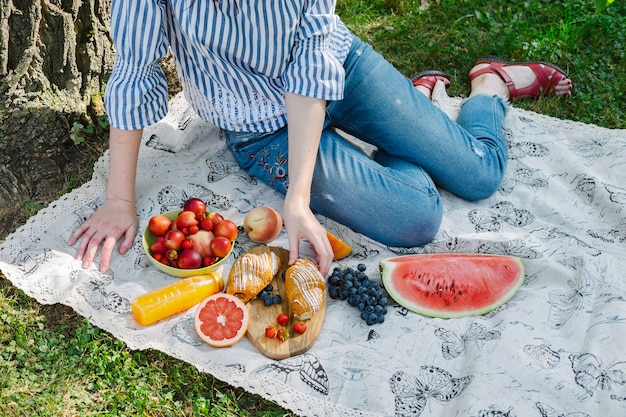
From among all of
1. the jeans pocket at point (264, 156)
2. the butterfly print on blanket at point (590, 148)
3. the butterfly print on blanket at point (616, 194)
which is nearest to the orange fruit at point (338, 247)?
the jeans pocket at point (264, 156)

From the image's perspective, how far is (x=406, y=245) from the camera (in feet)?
9.38

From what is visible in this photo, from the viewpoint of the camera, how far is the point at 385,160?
3092 millimetres

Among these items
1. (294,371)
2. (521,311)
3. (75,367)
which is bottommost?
(75,367)

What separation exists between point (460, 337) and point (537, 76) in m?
1.92

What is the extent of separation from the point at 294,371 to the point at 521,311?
0.90 metres

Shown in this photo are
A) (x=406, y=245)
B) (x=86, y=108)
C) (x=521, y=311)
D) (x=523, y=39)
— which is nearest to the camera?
(x=521, y=311)

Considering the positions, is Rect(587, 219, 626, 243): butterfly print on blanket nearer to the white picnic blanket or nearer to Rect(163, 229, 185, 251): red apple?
the white picnic blanket

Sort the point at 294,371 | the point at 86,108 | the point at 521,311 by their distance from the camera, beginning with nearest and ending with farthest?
1. the point at 294,371
2. the point at 521,311
3. the point at 86,108

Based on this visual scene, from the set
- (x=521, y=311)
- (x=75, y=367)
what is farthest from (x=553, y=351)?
(x=75, y=367)

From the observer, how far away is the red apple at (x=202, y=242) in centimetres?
264

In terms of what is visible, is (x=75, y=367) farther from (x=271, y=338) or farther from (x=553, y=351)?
(x=553, y=351)

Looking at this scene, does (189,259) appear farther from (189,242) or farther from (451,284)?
(451,284)

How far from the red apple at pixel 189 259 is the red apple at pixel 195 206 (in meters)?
0.20

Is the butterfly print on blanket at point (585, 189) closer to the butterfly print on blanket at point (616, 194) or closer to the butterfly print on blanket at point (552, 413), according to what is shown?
the butterfly print on blanket at point (616, 194)
